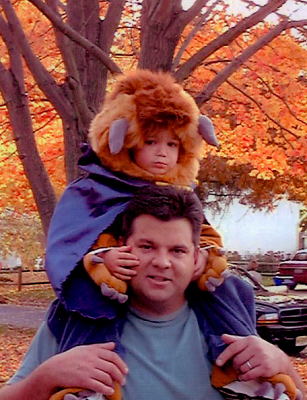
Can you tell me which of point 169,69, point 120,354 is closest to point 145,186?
point 120,354

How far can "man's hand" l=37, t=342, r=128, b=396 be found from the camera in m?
1.68

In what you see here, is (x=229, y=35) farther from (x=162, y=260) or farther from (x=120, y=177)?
(x=162, y=260)

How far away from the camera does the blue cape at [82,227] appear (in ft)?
6.08

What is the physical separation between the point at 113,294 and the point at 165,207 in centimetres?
25

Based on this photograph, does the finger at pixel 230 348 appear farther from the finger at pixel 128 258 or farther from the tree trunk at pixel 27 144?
the tree trunk at pixel 27 144

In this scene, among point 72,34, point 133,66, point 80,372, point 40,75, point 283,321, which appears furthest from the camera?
point 283,321

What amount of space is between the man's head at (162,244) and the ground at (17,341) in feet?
24.2

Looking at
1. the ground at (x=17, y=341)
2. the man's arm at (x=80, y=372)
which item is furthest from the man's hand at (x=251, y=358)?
the ground at (x=17, y=341)

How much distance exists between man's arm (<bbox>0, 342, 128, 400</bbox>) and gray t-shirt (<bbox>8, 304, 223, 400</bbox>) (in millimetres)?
79

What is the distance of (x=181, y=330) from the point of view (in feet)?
6.12

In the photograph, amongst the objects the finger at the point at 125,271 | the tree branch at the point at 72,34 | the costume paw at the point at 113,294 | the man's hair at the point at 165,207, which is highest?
the tree branch at the point at 72,34

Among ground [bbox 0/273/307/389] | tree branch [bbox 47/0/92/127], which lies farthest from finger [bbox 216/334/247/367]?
ground [bbox 0/273/307/389]

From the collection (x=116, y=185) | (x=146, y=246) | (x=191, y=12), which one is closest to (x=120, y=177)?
(x=116, y=185)

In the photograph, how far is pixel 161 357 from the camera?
1.81 m
